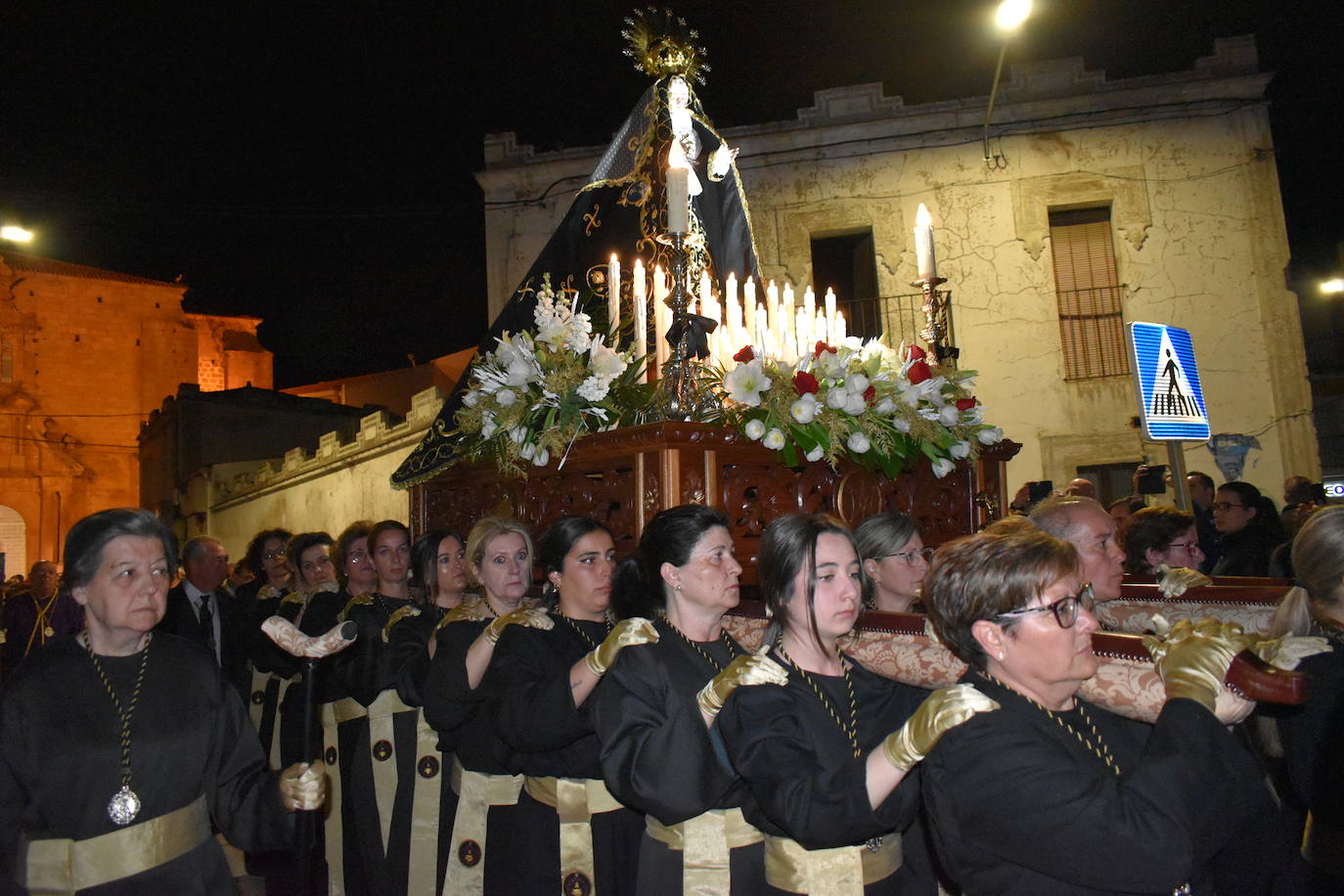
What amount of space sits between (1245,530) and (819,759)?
419cm

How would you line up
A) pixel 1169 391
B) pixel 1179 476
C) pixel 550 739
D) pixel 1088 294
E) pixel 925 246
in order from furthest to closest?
pixel 1088 294 < pixel 1169 391 < pixel 1179 476 < pixel 925 246 < pixel 550 739

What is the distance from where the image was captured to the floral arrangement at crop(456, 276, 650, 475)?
344 centimetres

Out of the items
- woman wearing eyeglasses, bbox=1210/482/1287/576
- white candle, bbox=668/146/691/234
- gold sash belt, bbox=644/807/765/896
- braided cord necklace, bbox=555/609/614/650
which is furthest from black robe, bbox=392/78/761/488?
woman wearing eyeglasses, bbox=1210/482/1287/576

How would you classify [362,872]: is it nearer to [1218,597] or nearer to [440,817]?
[440,817]

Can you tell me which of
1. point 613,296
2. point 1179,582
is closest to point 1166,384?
point 1179,582

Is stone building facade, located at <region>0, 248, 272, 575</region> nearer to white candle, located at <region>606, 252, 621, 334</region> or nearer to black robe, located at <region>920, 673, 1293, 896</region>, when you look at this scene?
white candle, located at <region>606, 252, 621, 334</region>

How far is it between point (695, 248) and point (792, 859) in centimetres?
240

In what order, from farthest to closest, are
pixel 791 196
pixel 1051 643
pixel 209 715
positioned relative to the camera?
pixel 791 196 < pixel 209 715 < pixel 1051 643

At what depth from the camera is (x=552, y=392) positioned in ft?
11.3

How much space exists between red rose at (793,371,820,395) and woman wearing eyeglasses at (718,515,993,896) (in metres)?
0.78

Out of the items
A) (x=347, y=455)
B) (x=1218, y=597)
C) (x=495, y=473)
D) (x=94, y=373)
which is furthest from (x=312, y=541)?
(x=94, y=373)

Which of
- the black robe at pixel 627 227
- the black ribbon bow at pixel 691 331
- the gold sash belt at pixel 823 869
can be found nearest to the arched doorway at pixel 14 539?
the black robe at pixel 627 227

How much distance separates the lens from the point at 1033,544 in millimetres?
2090

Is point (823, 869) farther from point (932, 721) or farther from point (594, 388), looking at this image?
point (594, 388)
